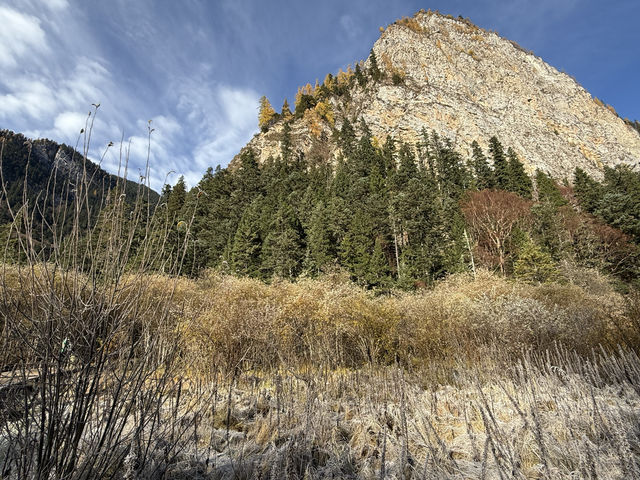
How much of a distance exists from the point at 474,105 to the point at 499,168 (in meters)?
22.2

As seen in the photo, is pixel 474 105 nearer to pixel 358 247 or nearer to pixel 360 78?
pixel 360 78

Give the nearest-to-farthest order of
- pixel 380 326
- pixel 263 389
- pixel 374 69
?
pixel 263 389 < pixel 380 326 < pixel 374 69

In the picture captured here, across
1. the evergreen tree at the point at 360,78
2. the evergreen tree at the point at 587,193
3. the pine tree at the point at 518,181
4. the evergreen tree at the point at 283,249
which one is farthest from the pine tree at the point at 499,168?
the evergreen tree at the point at 360,78

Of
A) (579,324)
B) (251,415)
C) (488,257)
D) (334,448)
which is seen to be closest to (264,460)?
(334,448)

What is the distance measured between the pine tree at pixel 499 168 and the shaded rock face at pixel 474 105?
5129mm

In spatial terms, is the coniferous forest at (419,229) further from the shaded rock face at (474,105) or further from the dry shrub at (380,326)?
the shaded rock face at (474,105)

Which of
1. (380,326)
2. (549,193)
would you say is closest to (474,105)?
(549,193)

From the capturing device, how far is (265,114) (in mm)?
63875

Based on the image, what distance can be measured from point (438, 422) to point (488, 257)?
2542cm

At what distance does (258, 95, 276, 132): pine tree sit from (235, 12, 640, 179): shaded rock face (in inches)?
99.4

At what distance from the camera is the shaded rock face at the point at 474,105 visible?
5278 cm

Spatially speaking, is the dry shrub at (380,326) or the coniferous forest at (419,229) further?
the coniferous forest at (419,229)

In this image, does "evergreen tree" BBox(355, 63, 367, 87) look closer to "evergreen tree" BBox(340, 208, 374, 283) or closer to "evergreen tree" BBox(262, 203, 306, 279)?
"evergreen tree" BBox(340, 208, 374, 283)

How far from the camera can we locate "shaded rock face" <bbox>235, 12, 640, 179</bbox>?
173 ft
